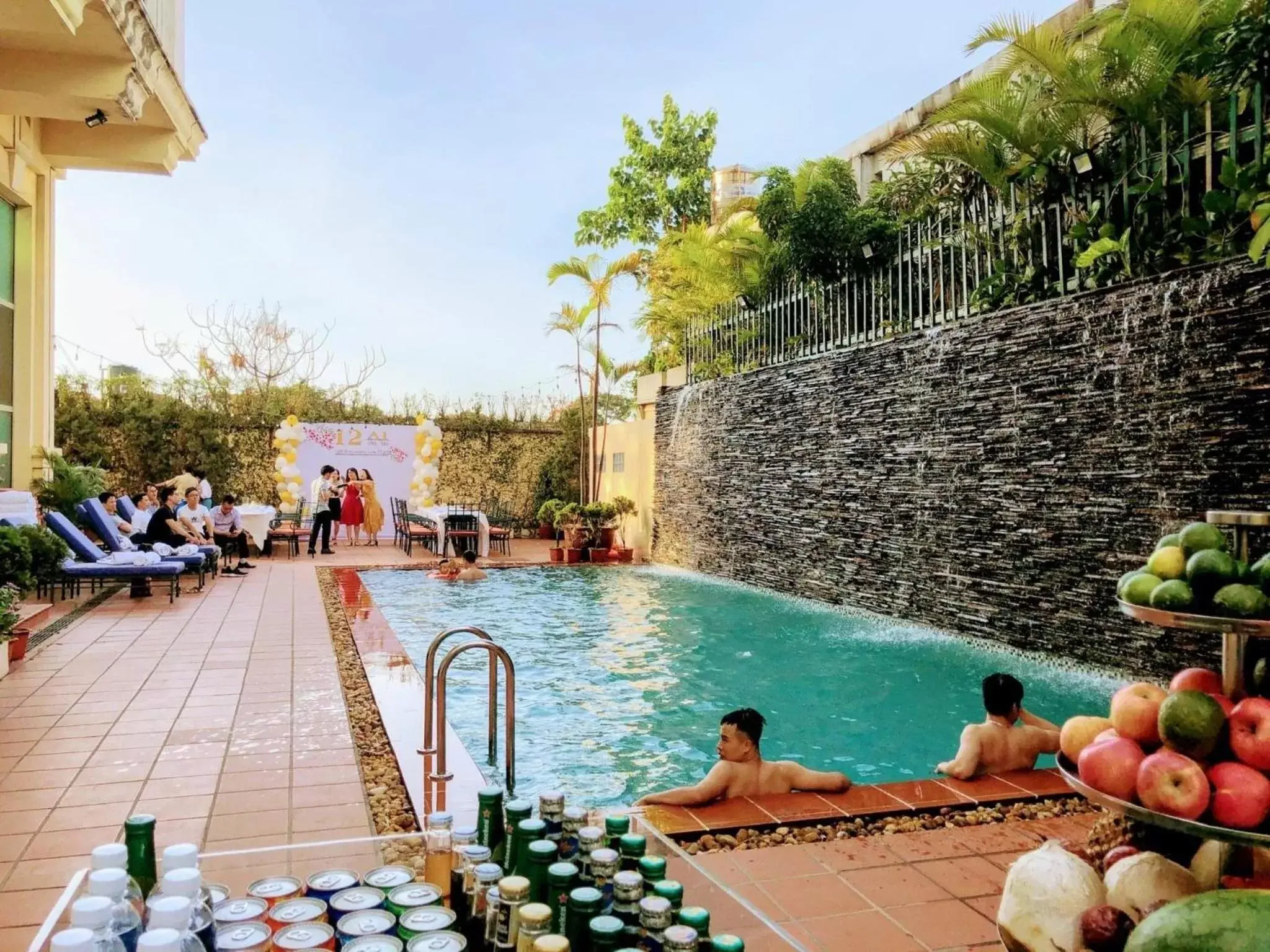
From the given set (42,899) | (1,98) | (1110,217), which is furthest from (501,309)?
(42,899)

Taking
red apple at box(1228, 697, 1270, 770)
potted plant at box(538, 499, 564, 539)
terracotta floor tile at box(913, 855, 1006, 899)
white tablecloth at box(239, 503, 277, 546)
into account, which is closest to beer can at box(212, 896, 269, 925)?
red apple at box(1228, 697, 1270, 770)

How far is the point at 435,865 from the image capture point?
5.69 feet

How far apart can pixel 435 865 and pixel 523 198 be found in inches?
1122

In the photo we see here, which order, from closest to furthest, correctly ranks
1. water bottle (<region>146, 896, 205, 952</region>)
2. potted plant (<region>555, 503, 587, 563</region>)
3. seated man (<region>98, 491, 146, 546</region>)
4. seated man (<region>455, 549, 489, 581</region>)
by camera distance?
water bottle (<region>146, 896, 205, 952</region>) < seated man (<region>98, 491, 146, 546</region>) < seated man (<region>455, 549, 489, 581</region>) < potted plant (<region>555, 503, 587, 563</region>)

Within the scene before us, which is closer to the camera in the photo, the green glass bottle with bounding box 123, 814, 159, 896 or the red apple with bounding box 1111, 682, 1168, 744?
the green glass bottle with bounding box 123, 814, 159, 896

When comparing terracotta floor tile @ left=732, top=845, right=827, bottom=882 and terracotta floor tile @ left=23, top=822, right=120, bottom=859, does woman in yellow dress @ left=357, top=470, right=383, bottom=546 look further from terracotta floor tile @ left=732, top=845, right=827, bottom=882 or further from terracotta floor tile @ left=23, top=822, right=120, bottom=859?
terracotta floor tile @ left=732, top=845, right=827, bottom=882

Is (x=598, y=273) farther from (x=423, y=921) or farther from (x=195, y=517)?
(x=423, y=921)

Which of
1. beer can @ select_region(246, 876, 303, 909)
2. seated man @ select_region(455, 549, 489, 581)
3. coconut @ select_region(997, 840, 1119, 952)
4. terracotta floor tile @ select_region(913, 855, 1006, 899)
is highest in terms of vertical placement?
beer can @ select_region(246, 876, 303, 909)

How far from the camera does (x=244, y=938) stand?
1.43m

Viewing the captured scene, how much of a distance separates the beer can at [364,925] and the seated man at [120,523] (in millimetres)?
10514

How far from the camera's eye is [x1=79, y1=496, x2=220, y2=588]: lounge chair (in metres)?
9.98

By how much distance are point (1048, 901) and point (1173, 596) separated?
0.70 metres

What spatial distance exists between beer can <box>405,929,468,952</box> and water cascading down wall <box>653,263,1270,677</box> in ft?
19.9

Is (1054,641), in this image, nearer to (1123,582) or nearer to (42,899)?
(1123,582)
